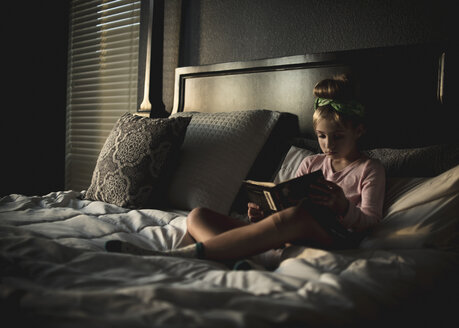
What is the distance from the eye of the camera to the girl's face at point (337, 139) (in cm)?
124

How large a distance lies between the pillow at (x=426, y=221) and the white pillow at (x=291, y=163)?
1.51 ft

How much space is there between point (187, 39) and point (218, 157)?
46.8 inches

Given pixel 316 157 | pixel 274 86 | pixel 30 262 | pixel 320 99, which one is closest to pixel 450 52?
pixel 320 99

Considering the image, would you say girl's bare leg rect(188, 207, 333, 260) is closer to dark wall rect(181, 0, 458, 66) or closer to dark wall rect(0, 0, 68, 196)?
dark wall rect(181, 0, 458, 66)

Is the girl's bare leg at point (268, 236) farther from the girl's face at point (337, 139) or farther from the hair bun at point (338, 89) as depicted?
the hair bun at point (338, 89)

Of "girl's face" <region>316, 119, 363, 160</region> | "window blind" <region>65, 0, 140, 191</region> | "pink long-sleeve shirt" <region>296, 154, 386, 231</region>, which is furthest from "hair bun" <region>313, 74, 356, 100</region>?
"window blind" <region>65, 0, 140, 191</region>

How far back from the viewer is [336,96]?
4.25 feet

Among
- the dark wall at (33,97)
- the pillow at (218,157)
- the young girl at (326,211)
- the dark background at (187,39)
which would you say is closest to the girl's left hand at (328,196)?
the young girl at (326,211)

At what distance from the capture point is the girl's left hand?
101 centimetres

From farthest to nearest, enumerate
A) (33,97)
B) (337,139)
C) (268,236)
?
(33,97), (337,139), (268,236)

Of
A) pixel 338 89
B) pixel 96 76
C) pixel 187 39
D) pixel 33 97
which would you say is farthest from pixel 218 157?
pixel 33 97

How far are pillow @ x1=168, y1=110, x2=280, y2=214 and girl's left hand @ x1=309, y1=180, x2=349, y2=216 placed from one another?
21.0 inches

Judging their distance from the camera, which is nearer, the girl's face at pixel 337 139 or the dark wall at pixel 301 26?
the girl's face at pixel 337 139

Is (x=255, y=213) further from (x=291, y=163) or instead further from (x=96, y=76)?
(x=96, y=76)
